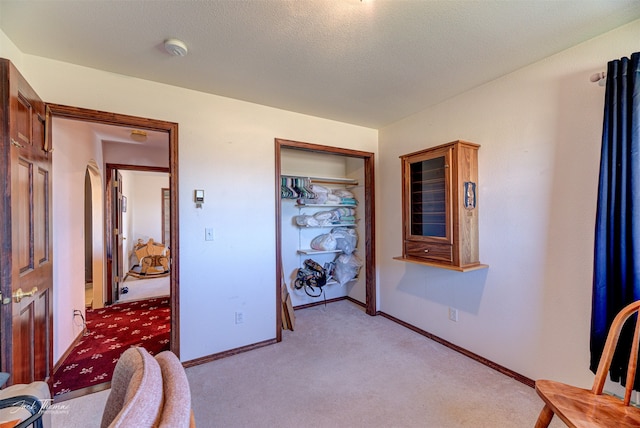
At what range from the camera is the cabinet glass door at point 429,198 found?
2443 mm

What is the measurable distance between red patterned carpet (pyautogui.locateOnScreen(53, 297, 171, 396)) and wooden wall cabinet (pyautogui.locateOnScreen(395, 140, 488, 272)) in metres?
2.77

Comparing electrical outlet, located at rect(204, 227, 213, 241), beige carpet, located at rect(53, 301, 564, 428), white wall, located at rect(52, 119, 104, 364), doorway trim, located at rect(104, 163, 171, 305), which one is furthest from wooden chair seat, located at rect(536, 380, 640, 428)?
doorway trim, located at rect(104, 163, 171, 305)

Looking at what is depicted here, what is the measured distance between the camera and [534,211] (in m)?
2.05

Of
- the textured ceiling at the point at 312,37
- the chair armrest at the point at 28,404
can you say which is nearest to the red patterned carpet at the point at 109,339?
the chair armrest at the point at 28,404

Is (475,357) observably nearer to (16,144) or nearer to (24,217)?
(24,217)

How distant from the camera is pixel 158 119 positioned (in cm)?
231

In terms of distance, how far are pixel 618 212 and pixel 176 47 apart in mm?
2845

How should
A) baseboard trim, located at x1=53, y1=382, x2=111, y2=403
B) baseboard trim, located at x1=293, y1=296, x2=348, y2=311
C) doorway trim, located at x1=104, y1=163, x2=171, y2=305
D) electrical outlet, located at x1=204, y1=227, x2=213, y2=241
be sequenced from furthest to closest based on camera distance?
doorway trim, located at x1=104, y1=163, x2=171, y2=305 → baseboard trim, located at x1=293, y1=296, x2=348, y2=311 → electrical outlet, located at x1=204, y1=227, x2=213, y2=241 → baseboard trim, located at x1=53, y1=382, x2=111, y2=403

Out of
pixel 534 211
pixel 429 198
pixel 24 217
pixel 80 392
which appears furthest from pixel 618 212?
pixel 80 392

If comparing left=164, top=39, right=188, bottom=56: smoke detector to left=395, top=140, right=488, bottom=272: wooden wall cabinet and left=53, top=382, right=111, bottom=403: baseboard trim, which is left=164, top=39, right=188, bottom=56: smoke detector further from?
left=53, top=382, right=111, bottom=403: baseboard trim

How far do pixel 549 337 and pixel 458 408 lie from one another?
33.1 inches

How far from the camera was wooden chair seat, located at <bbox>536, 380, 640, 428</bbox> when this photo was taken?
3.61 ft

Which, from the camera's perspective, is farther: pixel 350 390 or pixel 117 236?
pixel 117 236

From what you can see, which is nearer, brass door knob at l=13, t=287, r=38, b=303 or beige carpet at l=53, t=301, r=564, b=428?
brass door knob at l=13, t=287, r=38, b=303
